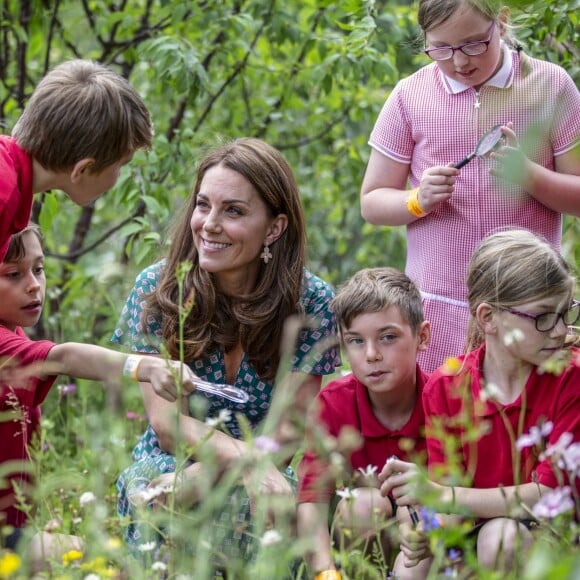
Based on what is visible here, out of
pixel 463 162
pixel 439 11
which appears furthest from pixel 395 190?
pixel 439 11

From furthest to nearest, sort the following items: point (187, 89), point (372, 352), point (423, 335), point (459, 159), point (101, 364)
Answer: point (187, 89)
point (459, 159)
point (423, 335)
point (372, 352)
point (101, 364)

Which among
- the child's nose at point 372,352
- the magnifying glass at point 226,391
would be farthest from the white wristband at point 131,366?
the child's nose at point 372,352

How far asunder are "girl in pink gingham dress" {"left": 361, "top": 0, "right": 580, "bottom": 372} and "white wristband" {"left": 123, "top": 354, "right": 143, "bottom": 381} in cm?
88

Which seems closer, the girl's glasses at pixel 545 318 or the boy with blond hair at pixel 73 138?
the girl's glasses at pixel 545 318

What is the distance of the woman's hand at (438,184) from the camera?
8.57 ft

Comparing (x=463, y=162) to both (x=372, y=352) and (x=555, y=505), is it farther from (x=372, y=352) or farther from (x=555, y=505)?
(x=555, y=505)

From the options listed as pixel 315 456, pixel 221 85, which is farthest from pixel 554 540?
pixel 221 85

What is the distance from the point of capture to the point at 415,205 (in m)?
2.70

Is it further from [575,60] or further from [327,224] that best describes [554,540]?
[327,224]

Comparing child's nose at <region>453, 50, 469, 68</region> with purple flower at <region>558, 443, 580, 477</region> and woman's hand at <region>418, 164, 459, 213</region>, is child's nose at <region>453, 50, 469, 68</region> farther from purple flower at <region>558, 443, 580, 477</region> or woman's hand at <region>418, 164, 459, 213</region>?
purple flower at <region>558, 443, 580, 477</region>

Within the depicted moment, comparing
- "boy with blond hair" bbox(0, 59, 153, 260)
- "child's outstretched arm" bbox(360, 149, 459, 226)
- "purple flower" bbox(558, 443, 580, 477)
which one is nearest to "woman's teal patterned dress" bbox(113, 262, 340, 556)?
"child's outstretched arm" bbox(360, 149, 459, 226)

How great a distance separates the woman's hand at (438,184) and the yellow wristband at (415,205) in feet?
0.13

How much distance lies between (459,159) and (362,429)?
2.51 feet

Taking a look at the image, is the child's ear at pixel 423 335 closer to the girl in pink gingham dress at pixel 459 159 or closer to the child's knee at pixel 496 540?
the girl in pink gingham dress at pixel 459 159
